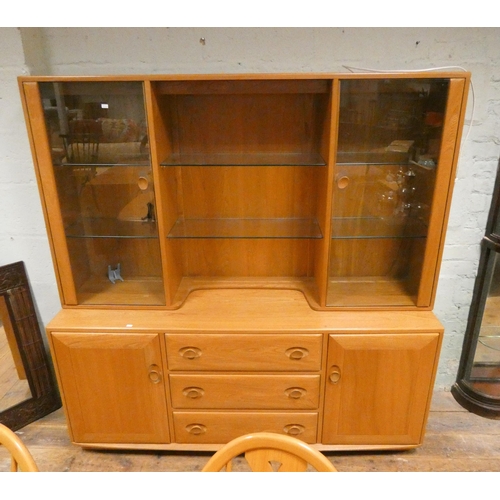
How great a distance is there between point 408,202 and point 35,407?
2.12 meters

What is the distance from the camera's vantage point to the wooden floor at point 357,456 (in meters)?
1.74

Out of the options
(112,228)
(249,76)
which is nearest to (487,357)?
(249,76)

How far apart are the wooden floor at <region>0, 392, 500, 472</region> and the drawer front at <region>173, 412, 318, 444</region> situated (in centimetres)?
15

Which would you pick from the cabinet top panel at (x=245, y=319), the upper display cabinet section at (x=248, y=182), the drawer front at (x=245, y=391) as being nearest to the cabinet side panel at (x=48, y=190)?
the upper display cabinet section at (x=248, y=182)

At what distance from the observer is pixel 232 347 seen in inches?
63.5

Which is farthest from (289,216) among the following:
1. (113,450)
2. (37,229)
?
(113,450)

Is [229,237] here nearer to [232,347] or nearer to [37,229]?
[232,347]

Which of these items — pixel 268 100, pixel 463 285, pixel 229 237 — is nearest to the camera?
pixel 268 100

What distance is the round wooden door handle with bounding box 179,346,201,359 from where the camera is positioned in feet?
5.32

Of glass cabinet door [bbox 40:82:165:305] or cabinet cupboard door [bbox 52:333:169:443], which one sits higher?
glass cabinet door [bbox 40:82:165:305]

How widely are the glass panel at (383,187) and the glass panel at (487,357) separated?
60 cm

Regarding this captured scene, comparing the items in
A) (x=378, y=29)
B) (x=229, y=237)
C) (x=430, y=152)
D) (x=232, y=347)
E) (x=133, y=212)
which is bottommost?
(x=232, y=347)

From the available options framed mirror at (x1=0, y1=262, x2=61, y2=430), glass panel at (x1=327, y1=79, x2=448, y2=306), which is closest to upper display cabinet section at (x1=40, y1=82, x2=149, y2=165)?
framed mirror at (x1=0, y1=262, x2=61, y2=430)

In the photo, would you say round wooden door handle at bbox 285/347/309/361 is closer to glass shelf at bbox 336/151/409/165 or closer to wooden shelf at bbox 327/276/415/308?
wooden shelf at bbox 327/276/415/308
